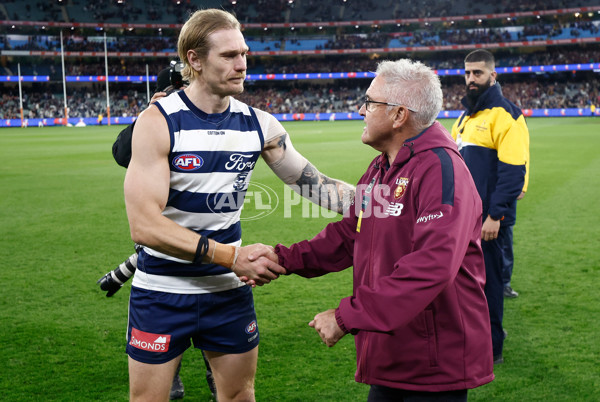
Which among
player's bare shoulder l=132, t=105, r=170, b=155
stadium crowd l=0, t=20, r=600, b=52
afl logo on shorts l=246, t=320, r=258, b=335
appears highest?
stadium crowd l=0, t=20, r=600, b=52

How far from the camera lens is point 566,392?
4570mm

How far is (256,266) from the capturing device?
3.09 meters

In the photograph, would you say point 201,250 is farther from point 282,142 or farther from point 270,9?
point 270,9

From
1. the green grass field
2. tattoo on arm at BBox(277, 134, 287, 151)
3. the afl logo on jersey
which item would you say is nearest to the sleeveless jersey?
the afl logo on jersey

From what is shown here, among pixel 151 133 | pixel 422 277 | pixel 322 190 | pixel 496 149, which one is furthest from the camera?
pixel 496 149

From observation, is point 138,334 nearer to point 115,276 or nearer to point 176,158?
point 176,158

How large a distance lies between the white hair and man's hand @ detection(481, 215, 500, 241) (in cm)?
269

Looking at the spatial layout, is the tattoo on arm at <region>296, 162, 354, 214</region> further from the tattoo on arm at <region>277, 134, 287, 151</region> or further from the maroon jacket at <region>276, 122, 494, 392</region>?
the maroon jacket at <region>276, 122, 494, 392</region>

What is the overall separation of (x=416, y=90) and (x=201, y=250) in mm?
1296

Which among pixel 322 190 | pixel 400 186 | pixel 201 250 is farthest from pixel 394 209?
pixel 322 190

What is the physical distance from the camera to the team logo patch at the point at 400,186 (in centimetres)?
244

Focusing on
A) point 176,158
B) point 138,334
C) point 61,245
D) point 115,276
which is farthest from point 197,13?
point 61,245

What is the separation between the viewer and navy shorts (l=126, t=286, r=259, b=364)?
3090 millimetres

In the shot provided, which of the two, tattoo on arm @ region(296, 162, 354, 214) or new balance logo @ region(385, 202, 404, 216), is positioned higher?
new balance logo @ region(385, 202, 404, 216)
